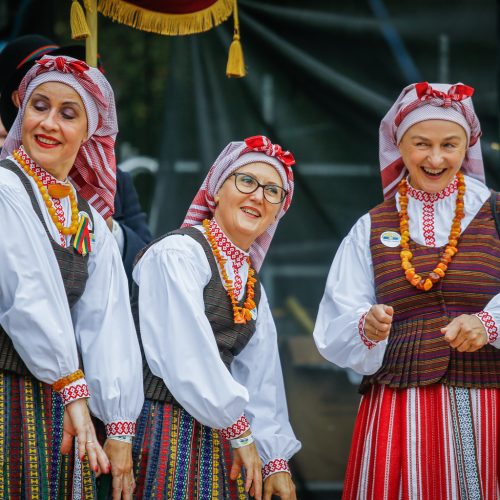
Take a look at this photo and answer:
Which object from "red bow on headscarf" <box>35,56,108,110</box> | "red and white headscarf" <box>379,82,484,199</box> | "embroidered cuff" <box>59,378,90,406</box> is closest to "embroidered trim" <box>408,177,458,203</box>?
"red and white headscarf" <box>379,82,484,199</box>

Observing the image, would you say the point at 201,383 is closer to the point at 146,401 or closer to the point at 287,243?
the point at 146,401

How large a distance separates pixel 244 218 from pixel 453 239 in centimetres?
80

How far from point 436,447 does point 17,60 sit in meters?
2.37

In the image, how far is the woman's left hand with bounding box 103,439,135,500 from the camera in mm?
3133

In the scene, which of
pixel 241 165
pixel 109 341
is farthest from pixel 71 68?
pixel 109 341

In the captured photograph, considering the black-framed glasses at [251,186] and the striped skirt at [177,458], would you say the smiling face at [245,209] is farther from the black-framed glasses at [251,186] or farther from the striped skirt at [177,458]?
the striped skirt at [177,458]

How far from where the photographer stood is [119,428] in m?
3.15

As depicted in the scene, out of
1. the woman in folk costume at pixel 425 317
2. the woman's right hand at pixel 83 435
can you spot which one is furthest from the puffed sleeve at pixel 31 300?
the woman in folk costume at pixel 425 317

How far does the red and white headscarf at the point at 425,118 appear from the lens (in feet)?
12.2

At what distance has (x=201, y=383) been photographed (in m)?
3.16

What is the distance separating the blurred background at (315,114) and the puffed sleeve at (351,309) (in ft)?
3.51

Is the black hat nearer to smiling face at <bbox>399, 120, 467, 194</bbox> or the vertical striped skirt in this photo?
the vertical striped skirt

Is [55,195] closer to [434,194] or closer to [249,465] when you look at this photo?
[249,465]

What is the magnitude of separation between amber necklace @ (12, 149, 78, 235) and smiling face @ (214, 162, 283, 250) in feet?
1.80
